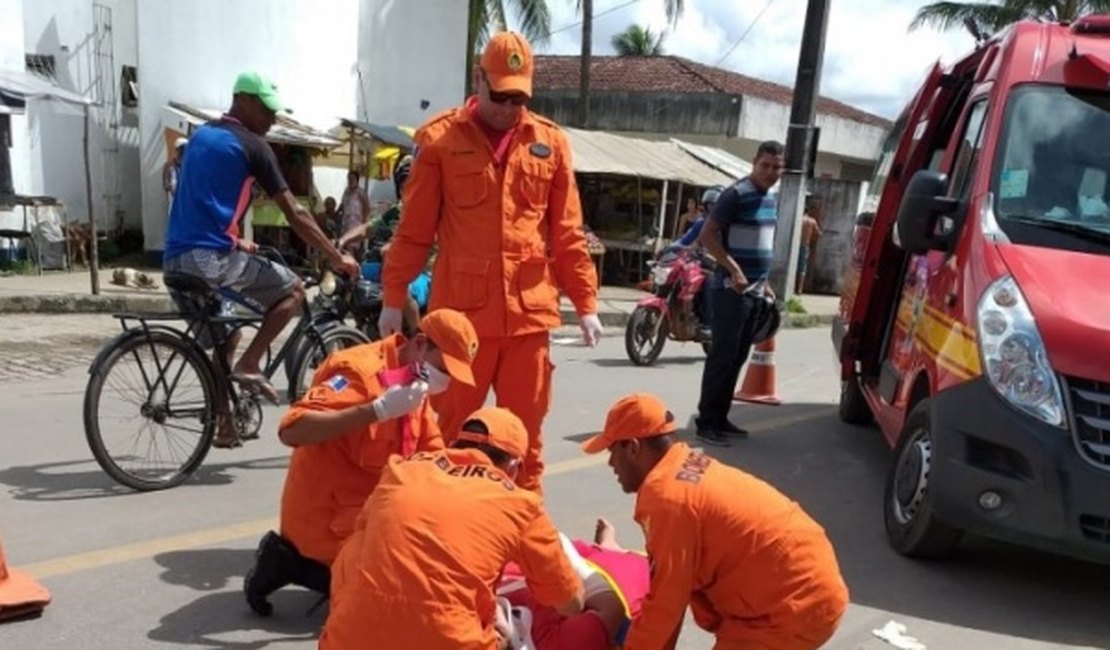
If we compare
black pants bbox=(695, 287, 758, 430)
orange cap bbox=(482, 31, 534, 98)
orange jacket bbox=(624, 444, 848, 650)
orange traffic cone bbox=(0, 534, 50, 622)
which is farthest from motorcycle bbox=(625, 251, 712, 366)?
orange jacket bbox=(624, 444, 848, 650)

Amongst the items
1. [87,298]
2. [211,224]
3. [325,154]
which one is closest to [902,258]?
[211,224]

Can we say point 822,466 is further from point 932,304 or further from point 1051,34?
point 1051,34

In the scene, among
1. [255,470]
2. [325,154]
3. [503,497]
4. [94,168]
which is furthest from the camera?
[325,154]

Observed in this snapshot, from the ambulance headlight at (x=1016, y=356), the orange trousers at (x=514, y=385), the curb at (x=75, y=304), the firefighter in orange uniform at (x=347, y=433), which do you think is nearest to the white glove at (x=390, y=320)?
the orange trousers at (x=514, y=385)

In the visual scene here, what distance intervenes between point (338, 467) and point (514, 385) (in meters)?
0.88

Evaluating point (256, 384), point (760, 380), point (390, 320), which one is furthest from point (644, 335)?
point (390, 320)

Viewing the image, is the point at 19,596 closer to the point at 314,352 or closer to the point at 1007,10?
the point at 314,352

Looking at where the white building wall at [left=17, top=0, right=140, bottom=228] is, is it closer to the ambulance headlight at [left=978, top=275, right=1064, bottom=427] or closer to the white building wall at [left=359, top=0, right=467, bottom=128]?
the white building wall at [left=359, top=0, right=467, bottom=128]

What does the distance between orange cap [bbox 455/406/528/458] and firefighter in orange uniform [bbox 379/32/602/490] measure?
969 mm

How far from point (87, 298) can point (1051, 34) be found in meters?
9.25

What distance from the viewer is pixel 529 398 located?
4074 millimetres

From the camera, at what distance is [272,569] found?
139 inches

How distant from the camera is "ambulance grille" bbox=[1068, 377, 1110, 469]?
3.68m

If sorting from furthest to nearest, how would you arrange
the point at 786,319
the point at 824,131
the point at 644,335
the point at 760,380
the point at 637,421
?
the point at 824,131
the point at 786,319
the point at 644,335
the point at 760,380
the point at 637,421
